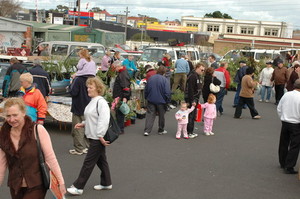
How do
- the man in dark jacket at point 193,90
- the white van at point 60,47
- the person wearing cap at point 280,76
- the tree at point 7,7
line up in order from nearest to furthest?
the man in dark jacket at point 193,90 < the person wearing cap at point 280,76 < the white van at point 60,47 < the tree at point 7,7

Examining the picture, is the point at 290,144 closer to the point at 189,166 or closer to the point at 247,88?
the point at 189,166

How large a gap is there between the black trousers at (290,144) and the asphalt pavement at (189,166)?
0.79ft

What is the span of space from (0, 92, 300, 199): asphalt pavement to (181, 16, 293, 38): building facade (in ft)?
347

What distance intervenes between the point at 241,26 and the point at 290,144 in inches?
4472

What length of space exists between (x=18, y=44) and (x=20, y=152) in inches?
957

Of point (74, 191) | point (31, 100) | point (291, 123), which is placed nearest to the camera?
point (74, 191)

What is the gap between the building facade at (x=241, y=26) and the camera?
111569mm

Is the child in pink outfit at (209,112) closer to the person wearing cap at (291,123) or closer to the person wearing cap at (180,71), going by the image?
the person wearing cap at (291,123)

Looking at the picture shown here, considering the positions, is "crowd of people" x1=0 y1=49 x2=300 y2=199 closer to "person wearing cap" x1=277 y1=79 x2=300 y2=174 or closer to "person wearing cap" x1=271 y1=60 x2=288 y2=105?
"person wearing cap" x1=277 y1=79 x2=300 y2=174

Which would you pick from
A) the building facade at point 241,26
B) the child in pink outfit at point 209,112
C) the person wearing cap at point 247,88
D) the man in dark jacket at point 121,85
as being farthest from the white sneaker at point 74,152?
the building facade at point 241,26

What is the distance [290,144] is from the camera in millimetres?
7395

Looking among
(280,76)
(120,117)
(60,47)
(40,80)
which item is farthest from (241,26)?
(40,80)

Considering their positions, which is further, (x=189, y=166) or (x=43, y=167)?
(x=189, y=166)

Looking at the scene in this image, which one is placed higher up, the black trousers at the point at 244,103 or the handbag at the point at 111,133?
the handbag at the point at 111,133
